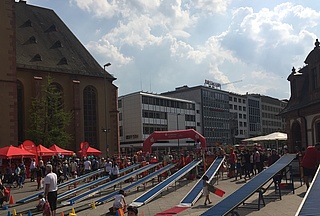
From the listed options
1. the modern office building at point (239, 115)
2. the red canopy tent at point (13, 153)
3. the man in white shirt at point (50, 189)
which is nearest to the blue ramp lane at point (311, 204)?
the man in white shirt at point (50, 189)

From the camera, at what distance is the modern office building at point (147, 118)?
8600 cm

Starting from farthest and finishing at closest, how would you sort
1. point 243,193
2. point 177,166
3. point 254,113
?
1. point 254,113
2. point 177,166
3. point 243,193

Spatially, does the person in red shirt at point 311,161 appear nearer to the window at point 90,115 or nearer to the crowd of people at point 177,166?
the crowd of people at point 177,166

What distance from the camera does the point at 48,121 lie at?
152 ft

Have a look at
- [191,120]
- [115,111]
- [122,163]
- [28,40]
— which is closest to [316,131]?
[122,163]

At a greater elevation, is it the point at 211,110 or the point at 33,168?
the point at 211,110

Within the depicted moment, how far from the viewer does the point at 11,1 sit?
43.5m

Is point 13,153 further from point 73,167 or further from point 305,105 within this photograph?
point 305,105

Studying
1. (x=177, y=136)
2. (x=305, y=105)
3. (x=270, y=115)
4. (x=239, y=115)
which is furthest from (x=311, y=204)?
(x=270, y=115)

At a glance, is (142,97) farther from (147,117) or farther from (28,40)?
(28,40)

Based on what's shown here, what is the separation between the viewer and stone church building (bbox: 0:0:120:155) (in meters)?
42.5

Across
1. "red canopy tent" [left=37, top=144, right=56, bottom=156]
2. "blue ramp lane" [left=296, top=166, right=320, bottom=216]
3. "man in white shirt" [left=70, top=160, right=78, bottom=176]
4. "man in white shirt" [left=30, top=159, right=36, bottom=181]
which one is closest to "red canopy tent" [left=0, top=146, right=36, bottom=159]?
"man in white shirt" [left=30, top=159, right=36, bottom=181]

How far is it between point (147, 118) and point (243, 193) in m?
73.4

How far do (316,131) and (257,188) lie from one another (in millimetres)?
20828
